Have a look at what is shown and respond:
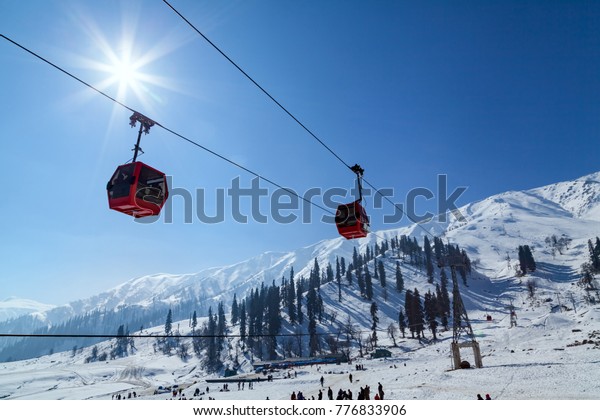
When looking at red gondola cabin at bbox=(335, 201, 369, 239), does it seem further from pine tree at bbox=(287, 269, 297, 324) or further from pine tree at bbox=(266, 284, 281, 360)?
pine tree at bbox=(287, 269, 297, 324)

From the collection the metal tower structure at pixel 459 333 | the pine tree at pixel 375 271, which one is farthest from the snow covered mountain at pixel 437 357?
the pine tree at pixel 375 271

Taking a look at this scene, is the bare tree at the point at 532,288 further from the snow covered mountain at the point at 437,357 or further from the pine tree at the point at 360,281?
the pine tree at the point at 360,281

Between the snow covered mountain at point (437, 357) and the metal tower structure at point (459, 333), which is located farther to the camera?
the metal tower structure at point (459, 333)

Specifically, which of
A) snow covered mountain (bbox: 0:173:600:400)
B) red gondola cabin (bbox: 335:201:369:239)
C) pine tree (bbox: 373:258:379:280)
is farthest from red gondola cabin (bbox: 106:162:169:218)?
pine tree (bbox: 373:258:379:280)

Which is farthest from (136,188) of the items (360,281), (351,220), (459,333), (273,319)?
(360,281)

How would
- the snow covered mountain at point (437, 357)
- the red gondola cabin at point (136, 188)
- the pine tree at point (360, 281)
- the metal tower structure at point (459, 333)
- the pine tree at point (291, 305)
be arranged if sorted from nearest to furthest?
1. the red gondola cabin at point (136, 188)
2. the snow covered mountain at point (437, 357)
3. the metal tower structure at point (459, 333)
4. the pine tree at point (291, 305)
5. the pine tree at point (360, 281)

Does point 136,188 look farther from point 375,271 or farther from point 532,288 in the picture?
point 532,288

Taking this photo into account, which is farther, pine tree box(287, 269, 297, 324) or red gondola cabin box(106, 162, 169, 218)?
pine tree box(287, 269, 297, 324)
